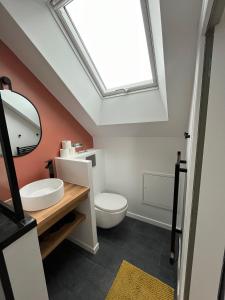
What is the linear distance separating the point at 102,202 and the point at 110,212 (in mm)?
203

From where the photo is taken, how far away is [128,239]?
1.82 metres

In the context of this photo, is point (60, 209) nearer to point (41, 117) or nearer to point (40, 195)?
point (40, 195)

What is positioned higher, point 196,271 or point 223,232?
point 223,232

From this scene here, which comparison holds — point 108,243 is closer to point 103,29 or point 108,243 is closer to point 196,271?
point 196,271

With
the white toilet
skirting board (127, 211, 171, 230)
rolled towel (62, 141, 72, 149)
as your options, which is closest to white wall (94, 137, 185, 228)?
skirting board (127, 211, 171, 230)

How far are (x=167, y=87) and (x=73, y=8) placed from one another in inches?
39.4

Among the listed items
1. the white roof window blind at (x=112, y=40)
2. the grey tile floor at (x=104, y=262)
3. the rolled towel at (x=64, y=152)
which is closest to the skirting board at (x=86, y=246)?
the grey tile floor at (x=104, y=262)

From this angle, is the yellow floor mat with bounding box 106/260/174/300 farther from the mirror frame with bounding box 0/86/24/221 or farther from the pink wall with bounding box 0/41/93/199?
the pink wall with bounding box 0/41/93/199

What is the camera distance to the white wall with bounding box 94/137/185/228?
180cm

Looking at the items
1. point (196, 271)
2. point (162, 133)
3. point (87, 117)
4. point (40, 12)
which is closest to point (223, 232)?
point (196, 271)

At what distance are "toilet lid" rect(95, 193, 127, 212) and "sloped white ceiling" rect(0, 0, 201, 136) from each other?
87 centimetres

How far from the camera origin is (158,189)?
75.2 inches

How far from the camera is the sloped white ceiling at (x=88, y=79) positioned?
846 mm

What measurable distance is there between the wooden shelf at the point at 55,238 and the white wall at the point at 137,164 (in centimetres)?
82
